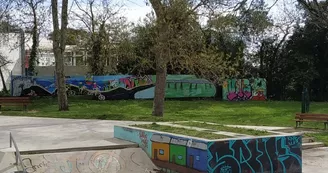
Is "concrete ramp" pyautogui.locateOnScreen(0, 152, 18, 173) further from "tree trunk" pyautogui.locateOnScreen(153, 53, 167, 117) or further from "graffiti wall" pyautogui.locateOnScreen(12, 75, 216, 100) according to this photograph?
"graffiti wall" pyautogui.locateOnScreen(12, 75, 216, 100)

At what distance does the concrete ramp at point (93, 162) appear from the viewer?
9477 millimetres

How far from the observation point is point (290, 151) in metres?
10.3

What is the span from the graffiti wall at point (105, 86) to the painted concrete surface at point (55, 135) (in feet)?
56.9

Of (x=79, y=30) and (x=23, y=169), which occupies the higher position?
(x=79, y=30)

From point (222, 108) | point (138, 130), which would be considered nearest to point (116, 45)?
point (222, 108)

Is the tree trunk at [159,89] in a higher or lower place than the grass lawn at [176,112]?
higher

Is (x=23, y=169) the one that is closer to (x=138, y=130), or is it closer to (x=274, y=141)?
(x=138, y=130)

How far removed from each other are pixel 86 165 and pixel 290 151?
16.0ft

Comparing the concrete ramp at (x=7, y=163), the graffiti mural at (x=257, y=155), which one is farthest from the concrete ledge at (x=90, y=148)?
the graffiti mural at (x=257, y=155)

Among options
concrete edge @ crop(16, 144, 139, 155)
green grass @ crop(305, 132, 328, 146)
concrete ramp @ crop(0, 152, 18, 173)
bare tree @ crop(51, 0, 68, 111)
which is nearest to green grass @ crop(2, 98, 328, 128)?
bare tree @ crop(51, 0, 68, 111)

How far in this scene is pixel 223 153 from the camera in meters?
9.22

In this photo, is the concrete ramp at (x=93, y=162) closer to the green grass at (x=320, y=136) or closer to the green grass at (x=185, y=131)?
the green grass at (x=185, y=131)

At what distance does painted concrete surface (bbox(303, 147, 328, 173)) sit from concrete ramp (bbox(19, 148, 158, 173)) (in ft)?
13.5

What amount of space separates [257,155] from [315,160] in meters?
3.17
